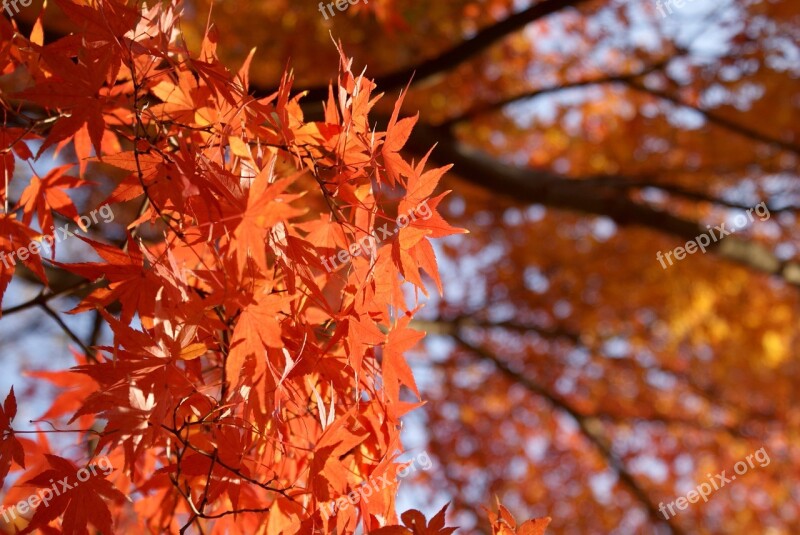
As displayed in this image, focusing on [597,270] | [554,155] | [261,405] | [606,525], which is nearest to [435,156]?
[261,405]

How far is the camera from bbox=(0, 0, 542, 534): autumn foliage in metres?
1.20

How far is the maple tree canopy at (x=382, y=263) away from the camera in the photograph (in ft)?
4.26

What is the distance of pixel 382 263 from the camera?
1.41m

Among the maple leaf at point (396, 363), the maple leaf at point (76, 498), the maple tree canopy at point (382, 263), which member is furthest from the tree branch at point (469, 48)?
the maple leaf at point (76, 498)

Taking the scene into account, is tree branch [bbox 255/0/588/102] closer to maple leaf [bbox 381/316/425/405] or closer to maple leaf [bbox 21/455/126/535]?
maple leaf [bbox 381/316/425/405]

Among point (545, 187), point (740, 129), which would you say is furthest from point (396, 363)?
point (740, 129)

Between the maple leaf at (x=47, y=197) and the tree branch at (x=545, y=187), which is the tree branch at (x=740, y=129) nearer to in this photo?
the tree branch at (x=545, y=187)

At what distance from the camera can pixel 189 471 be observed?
133 centimetres

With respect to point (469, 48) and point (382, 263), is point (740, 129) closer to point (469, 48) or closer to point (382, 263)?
point (469, 48)

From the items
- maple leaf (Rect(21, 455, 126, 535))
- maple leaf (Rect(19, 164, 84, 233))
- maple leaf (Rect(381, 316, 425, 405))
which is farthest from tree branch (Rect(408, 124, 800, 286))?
maple leaf (Rect(21, 455, 126, 535))

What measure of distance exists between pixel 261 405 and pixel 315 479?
0.90ft

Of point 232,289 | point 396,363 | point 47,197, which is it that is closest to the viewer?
point 232,289

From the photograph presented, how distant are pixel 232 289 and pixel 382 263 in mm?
373

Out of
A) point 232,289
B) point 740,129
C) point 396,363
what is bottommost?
point 740,129
